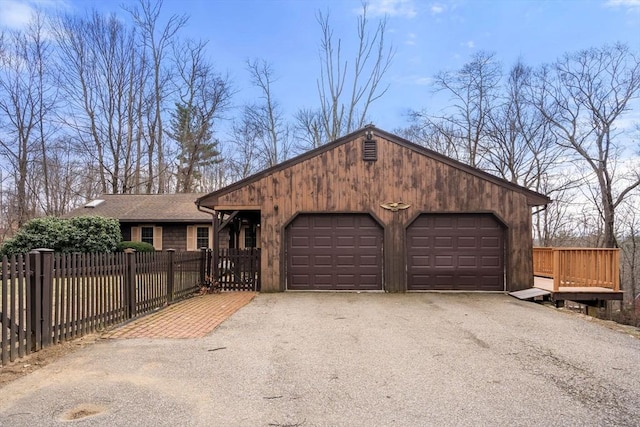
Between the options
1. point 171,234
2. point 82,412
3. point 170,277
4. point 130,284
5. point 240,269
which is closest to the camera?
point 82,412

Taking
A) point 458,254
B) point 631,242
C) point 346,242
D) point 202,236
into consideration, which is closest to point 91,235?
point 202,236

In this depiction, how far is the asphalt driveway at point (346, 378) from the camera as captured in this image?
339cm

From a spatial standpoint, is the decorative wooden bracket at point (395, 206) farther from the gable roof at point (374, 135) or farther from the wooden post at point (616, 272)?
the wooden post at point (616, 272)

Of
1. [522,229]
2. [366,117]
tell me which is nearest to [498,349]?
[522,229]

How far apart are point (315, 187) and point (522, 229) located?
5.62 metres

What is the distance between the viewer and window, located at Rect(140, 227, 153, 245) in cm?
2054

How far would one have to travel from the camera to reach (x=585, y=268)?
1034cm

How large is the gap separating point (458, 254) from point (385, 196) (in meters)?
2.49

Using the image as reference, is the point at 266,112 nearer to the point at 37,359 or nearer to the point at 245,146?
the point at 245,146

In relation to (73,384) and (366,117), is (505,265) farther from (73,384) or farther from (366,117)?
(366,117)

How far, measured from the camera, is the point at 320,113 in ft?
98.6

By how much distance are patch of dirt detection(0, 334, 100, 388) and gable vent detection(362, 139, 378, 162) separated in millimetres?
7916

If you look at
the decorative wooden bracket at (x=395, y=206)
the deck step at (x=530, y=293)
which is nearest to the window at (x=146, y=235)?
the decorative wooden bracket at (x=395, y=206)

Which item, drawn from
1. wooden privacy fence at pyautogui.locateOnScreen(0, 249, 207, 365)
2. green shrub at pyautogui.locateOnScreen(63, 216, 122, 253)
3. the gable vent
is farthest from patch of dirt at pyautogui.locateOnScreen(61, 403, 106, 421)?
green shrub at pyautogui.locateOnScreen(63, 216, 122, 253)
